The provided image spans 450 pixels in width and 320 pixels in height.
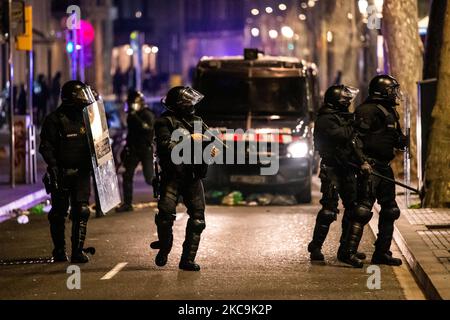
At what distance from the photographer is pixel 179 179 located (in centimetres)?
1109

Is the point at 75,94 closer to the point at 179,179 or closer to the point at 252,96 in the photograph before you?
the point at 179,179

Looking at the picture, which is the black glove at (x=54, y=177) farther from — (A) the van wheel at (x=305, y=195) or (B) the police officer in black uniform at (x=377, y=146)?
(A) the van wheel at (x=305, y=195)

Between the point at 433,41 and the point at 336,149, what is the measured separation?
7494 millimetres

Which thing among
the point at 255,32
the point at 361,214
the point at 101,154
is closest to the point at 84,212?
the point at 101,154

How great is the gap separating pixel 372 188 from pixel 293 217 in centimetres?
496

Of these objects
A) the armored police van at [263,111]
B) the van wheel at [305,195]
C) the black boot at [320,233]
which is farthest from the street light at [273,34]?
the black boot at [320,233]

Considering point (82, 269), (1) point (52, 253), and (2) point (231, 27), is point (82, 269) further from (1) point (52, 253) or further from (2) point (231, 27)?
(2) point (231, 27)

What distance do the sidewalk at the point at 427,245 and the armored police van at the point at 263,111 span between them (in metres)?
2.01

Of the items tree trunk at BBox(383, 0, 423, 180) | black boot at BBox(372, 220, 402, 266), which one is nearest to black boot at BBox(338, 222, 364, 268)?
black boot at BBox(372, 220, 402, 266)

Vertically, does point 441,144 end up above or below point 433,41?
below

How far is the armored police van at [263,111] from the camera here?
59.1ft

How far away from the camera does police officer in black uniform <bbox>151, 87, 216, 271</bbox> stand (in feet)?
36.0

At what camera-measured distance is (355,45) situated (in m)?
39.9

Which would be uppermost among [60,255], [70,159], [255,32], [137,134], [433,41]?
[433,41]
